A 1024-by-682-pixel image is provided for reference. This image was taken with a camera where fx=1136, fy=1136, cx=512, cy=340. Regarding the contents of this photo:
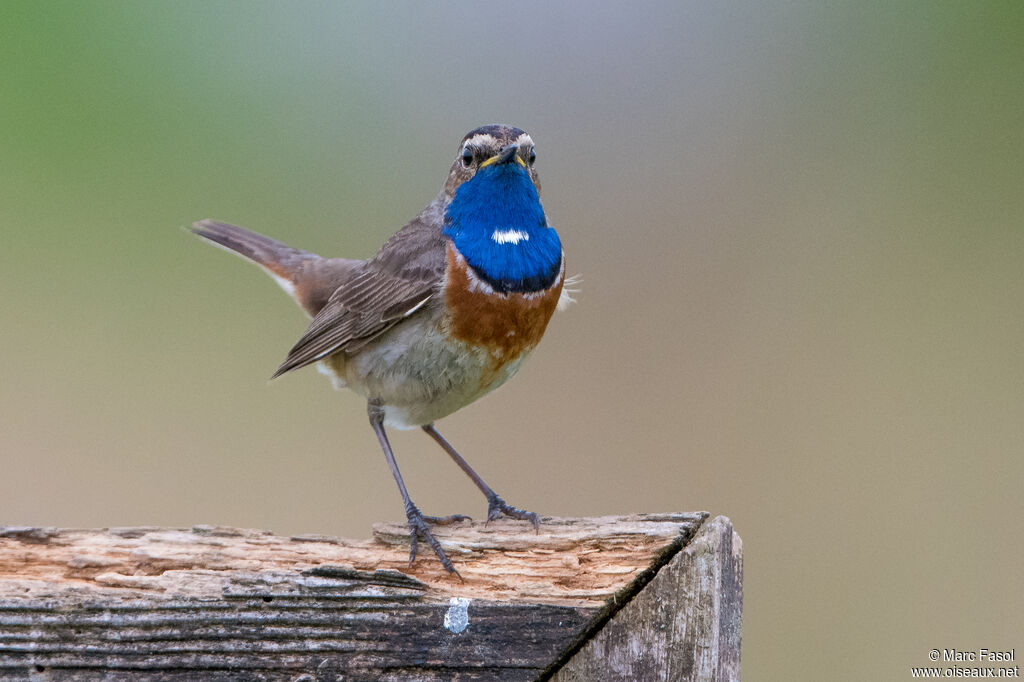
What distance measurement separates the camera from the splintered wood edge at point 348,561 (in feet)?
8.25

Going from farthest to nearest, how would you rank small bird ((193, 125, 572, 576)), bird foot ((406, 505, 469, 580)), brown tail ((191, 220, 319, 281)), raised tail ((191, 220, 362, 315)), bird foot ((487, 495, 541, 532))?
brown tail ((191, 220, 319, 281)) < raised tail ((191, 220, 362, 315)) < small bird ((193, 125, 572, 576)) < bird foot ((487, 495, 541, 532)) < bird foot ((406, 505, 469, 580))

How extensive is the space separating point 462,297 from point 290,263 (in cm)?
184

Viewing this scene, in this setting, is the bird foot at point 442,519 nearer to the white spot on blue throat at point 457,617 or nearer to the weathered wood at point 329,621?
the weathered wood at point 329,621

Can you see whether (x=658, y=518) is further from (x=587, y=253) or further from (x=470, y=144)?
(x=587, y=253)

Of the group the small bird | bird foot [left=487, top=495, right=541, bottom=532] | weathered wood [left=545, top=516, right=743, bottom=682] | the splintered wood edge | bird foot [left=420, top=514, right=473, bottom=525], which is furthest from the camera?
the small bird

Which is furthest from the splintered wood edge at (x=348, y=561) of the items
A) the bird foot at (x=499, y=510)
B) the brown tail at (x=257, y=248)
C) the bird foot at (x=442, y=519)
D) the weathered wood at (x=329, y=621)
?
the brown tail at (x=257, y=248)

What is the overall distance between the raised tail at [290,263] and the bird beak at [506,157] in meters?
1.20

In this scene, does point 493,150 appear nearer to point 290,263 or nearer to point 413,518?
point 413,518

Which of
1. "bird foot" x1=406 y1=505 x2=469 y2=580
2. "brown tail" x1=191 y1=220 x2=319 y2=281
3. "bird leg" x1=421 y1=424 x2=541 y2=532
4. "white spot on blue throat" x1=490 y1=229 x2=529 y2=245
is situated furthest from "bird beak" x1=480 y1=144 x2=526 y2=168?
A: "brown tail" x1=191 y1=220 x2=319 y2=281

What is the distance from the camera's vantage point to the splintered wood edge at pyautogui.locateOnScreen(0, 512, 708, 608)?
8.25 feet

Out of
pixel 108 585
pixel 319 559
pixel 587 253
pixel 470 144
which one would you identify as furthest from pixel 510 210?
pixel 587 253

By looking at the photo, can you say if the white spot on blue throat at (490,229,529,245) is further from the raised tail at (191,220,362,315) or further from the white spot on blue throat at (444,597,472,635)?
the white spot on blue throat at (444,597,472,635)

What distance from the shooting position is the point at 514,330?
4.61 meters

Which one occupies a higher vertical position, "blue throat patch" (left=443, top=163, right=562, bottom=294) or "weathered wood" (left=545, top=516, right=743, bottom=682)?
"blue throat patch" (left=443, top=163, right=562, bottom=294)
